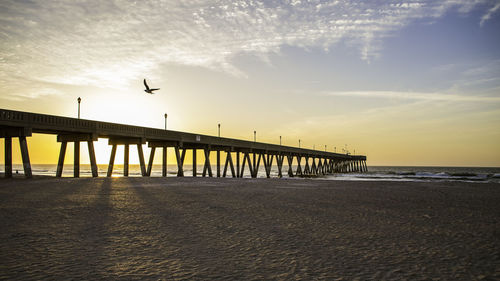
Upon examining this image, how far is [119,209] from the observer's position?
10.0 meters

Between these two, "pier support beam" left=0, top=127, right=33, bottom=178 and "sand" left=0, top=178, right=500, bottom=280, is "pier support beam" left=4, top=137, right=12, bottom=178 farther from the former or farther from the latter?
"sand" left=0, top=178, right=500, bottom=280

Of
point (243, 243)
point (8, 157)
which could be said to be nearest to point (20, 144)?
point (8, 157)

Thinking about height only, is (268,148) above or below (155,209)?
above

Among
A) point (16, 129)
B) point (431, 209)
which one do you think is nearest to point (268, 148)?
point (16, 129)

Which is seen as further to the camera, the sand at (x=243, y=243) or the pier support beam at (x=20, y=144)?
the pier support beam at (x=20, y=144)

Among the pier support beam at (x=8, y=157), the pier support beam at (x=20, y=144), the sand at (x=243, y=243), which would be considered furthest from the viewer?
the pier support beam at (x=8, y=157)

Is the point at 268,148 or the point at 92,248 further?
the point at 268,148

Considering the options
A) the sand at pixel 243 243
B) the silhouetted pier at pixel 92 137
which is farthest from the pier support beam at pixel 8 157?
the sand at pixel 243 243

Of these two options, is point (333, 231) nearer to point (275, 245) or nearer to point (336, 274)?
point (275, 245)

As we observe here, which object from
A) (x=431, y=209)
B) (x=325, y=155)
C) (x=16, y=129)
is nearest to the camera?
(x=431, y=209)

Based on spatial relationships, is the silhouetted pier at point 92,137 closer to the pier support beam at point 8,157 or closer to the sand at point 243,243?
the pier support beam at point 8,157

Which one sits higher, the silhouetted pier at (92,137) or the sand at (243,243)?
the silhouetted pier at (92,137)

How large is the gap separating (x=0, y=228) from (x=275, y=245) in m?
5.74

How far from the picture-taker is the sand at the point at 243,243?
14.9 feet
